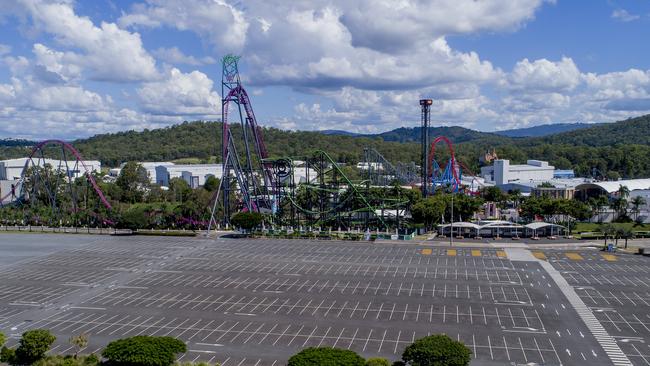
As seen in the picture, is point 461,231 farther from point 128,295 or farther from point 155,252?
point 128,295

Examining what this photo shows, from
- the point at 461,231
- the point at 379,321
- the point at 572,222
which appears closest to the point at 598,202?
the point at 572,222

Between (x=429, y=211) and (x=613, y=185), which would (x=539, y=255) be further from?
(x=613, y=185)

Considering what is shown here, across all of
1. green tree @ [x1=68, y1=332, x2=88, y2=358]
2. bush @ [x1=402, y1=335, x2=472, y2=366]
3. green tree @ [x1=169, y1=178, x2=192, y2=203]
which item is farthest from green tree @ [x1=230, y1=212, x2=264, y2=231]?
bush @ [x1=402, y1=335, x2=472, y2=366]

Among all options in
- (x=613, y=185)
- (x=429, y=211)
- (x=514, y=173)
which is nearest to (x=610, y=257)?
(x=429, y=211)

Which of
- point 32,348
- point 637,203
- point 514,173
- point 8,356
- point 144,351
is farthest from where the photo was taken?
point 514,173

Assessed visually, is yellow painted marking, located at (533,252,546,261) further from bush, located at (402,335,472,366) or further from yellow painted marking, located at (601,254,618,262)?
bush, located at (402,335,472,366)

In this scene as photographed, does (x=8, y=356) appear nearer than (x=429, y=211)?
Yes
